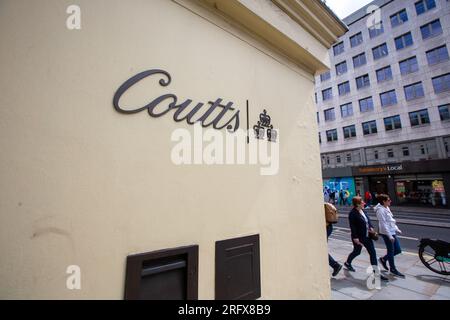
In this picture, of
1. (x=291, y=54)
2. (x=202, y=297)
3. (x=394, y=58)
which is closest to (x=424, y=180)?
(x=394, y=58)

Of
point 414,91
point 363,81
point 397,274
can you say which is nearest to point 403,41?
point 363,81

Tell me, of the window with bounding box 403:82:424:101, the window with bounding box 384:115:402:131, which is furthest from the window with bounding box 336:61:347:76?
the window with bounding box 384:115:402:131

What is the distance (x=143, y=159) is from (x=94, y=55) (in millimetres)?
631

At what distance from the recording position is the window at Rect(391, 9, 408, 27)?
66.4 feet

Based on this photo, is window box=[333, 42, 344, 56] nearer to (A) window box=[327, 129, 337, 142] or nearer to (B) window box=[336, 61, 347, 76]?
(B) window box=[336, 61, 347, 76]

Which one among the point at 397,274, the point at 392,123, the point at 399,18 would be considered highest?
the point at 399,18

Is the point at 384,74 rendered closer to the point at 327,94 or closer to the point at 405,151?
the point at 327,94

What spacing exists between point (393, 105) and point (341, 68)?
284 inches

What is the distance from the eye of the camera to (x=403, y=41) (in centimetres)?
2023

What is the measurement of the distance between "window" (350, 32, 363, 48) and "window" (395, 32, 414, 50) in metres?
3.50

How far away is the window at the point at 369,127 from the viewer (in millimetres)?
21708

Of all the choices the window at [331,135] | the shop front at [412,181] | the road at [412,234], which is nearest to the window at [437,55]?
the shop front at [412,181]

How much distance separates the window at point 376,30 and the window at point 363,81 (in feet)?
13.2

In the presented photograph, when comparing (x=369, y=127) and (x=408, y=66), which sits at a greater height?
(x=408, y=66)
